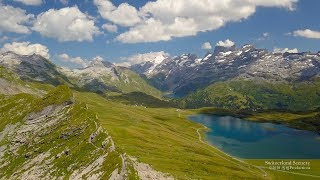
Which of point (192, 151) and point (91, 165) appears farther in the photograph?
point (192, 151)

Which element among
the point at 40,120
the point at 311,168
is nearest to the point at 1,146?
the point at 40,120

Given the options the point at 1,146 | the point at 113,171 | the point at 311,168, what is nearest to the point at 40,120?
the point at 1,146

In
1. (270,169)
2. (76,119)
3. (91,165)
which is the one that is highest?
(76,119)

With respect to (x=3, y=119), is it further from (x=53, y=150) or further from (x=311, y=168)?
(x=311, y=168)

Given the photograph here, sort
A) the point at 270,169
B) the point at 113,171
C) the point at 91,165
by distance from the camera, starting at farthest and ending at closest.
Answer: the point at 270,169 → the point at 91,165 → the point at 113,171

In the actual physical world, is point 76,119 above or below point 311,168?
above

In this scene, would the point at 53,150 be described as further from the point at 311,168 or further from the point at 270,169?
the point at 311,168

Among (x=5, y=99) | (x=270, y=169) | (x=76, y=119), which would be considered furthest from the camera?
(x=270, y=169)

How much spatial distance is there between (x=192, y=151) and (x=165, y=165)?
178 feet

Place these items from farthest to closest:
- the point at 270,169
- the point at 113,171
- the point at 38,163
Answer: the point at 270,169 → the point at 38,163 → the point at 113,171

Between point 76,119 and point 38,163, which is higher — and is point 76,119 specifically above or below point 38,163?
above

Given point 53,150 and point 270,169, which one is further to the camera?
point 270,169

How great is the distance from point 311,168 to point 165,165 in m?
91.6

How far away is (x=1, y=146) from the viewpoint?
465ft
